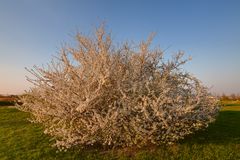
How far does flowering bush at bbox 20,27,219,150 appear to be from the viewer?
9414 mm

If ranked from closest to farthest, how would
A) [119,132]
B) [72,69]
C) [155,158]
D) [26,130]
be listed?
[155,158], [119,132], [72,69], [26,130]

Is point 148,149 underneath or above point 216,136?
underneath

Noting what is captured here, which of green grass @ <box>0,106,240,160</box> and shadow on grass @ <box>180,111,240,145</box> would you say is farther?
shadow on grass @ <box>180,111,240,145</box>

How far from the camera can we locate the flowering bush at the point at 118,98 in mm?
9414

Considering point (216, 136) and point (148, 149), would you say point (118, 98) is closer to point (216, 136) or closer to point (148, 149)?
point (148, 149)

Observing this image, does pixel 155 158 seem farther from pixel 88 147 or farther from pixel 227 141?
pixel 227 141

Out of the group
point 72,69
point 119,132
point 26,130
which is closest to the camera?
point 119,132

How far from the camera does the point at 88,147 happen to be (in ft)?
33.1

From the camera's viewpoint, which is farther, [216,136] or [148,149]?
[216,136]

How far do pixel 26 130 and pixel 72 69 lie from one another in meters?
4.08

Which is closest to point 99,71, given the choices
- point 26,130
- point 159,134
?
A: point 159,134

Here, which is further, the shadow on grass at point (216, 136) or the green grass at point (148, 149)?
the shadow on grass at point (216, 136)

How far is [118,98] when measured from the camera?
9.96 meters

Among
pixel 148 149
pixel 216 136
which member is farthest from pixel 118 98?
pixel 216 136
